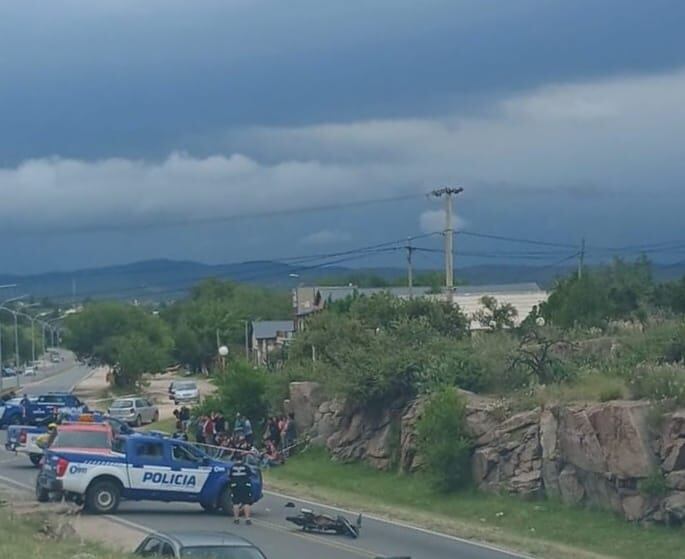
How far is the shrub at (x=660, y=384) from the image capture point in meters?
35.8

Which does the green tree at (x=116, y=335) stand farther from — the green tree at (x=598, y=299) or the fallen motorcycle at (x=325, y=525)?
the fallen motorcycle at (x=325, y=525)

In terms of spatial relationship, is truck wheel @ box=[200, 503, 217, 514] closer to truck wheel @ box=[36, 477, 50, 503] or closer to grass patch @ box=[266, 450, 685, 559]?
truck wheel @ box=[36, 477, 50, 503]

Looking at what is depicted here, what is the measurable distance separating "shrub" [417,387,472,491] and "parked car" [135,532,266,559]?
20041mm

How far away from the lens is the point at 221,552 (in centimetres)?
1978

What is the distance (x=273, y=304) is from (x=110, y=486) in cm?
13935

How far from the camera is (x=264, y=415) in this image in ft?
187

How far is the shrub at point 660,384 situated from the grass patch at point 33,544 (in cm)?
1551

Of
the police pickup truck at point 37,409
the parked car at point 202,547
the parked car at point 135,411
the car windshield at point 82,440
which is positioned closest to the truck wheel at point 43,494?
the car windshield at point 82,440

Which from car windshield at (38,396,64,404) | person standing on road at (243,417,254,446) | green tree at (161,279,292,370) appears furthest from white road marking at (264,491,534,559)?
green tree at (161,279,292,370)

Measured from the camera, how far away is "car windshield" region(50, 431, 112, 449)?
34.3 metres

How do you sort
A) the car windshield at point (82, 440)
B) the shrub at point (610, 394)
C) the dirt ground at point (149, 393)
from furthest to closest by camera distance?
the dirt ground at point (149, 393), the shrub at point (610, 394), the car windshield at point (82, 440)

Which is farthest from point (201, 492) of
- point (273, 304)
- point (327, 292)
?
point (273, 304)

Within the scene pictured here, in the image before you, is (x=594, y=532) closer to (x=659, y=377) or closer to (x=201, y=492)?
(x=659, y=377)

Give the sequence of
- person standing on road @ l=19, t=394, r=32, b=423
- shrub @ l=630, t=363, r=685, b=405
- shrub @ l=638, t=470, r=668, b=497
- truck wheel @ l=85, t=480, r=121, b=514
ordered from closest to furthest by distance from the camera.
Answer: truck wheel @ l=85, t=480, r=121, b=514
shrub @ l=638, t=470, r=668, b=497
shrub @ l=630, t=363, r=685, b=405
person standing on road @ l=19, t=394, r=32, b=423
